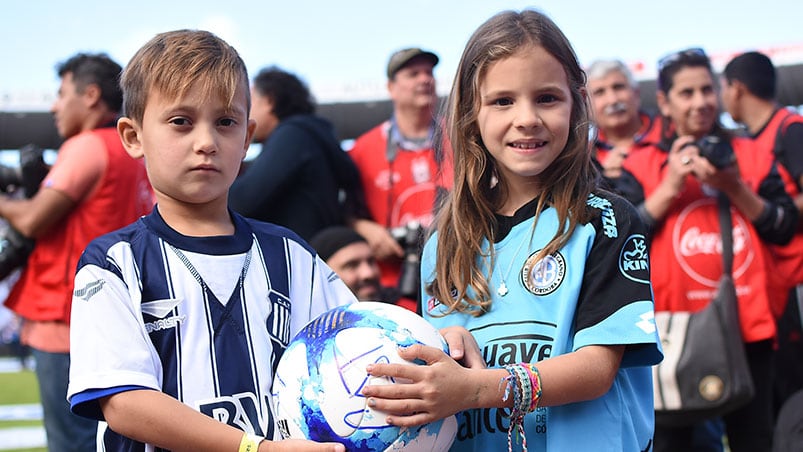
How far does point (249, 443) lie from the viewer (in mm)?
1636

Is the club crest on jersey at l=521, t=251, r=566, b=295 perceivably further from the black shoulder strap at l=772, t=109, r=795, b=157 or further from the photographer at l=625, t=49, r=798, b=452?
the black shoulder strap at l=772, t=109, r=795, b=157

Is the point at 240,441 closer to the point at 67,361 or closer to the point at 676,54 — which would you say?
the point at 67,361

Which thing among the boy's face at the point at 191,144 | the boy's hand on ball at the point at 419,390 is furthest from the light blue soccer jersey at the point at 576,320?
the boy's face at the point at 191,144

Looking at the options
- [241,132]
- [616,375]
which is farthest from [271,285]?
[616,375]

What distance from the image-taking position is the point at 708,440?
4059mm

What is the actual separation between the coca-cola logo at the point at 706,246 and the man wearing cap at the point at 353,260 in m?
1.22

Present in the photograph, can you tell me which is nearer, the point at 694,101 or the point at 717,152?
the point at 717,152

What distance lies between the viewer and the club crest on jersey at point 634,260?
5.98 ft

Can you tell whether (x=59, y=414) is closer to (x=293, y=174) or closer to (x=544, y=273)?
(x=293, y=174)

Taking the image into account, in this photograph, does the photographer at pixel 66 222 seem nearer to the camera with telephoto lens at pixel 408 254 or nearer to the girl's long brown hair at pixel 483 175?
the camera with telephoto lens at pixel 408 254

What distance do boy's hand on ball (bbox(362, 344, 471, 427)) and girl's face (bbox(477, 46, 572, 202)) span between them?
55 cm

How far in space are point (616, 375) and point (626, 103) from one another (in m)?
2.72

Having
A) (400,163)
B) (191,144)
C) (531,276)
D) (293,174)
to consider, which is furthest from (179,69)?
(400,163)

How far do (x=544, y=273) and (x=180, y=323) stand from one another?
2.59 feet
